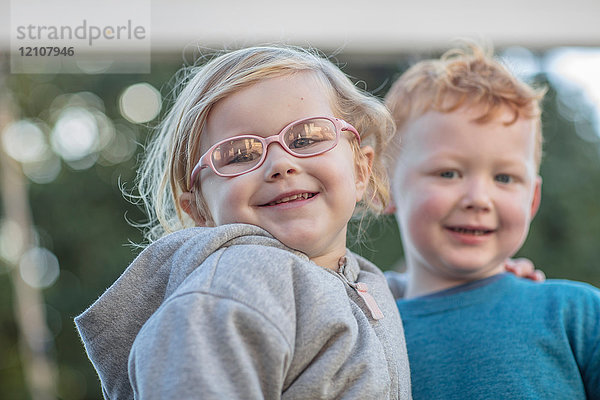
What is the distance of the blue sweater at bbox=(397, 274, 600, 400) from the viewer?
1.78 metres

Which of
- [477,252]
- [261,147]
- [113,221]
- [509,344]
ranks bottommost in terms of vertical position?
[113,221]

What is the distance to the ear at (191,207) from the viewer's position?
64.5 inches

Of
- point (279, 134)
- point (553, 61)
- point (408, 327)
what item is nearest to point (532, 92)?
point (408, 327)

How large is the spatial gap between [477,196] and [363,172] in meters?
0.50

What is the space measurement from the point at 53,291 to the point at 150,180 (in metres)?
4.93

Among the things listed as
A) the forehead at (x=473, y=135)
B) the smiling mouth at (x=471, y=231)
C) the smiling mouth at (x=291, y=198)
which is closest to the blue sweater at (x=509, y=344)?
the smiling mouth at (x=471, y=231)

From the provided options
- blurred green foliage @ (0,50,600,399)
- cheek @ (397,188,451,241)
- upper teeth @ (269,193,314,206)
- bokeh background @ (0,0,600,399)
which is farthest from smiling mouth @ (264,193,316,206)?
blurred green foliage @ (0,50,600,399)

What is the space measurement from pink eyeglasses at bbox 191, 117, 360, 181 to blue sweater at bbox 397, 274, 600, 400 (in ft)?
2.73

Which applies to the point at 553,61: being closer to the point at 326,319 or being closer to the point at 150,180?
the point at 150,180

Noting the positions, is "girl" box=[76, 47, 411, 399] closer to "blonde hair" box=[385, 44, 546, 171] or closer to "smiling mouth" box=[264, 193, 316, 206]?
"smiling mouth" box=[264, 193, 316, 206]

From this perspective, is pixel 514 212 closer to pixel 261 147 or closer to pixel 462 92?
pixel 462 92

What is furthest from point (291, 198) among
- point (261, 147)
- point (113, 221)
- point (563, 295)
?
point (113, 221)

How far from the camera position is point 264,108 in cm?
146

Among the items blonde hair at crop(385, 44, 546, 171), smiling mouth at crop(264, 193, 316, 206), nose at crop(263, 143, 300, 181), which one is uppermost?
blonde hair at crop(385, 44, 546, 171)
